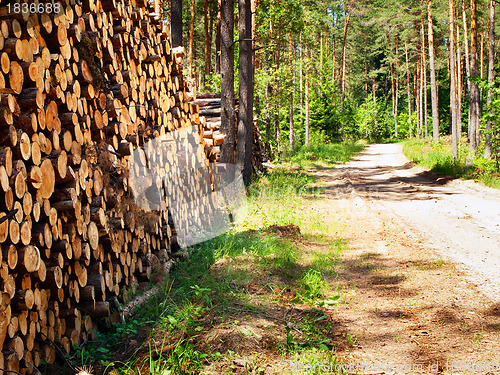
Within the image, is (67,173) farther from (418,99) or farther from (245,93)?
(418,99)

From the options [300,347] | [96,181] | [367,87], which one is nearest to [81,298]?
[96,181]

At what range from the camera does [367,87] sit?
60344 mm

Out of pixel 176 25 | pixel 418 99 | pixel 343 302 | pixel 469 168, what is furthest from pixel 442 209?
pixel 418 99

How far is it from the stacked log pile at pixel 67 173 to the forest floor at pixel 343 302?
727 mm

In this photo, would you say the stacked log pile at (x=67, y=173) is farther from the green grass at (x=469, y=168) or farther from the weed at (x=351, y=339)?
the green grass at (x=469, y=168)

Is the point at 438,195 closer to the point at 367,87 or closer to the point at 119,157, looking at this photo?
the point at 119,157

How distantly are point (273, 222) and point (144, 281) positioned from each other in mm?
3593

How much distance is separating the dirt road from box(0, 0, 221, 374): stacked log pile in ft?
13.2

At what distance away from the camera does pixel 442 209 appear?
9.72m

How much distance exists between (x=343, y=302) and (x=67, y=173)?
310 centimetres

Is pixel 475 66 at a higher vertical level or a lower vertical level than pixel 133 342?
higher

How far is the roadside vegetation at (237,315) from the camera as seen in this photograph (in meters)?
3.11

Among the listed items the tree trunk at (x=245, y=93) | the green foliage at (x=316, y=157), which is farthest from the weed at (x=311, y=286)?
the green foliage at (x=316, y=157)

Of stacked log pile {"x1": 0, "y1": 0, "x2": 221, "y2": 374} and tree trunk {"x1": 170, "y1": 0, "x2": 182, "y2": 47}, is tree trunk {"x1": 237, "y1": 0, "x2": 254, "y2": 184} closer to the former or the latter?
tree trunk {"x1": 170, "y1": 0, "x2": 182, "y2": 47}
